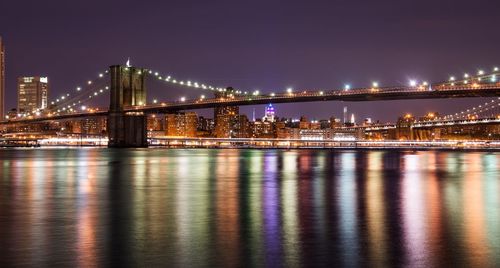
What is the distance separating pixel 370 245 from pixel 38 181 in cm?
1524

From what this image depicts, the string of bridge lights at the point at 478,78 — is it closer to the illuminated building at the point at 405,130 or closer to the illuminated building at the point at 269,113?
the illuminated building at the point at 405,130

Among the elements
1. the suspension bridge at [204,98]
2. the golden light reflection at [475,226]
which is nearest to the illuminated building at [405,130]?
the suspension bridge at [204,98]

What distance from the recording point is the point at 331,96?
217 feet

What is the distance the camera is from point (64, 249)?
8.73 metres

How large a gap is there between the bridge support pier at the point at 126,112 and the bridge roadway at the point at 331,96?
43.3 inches

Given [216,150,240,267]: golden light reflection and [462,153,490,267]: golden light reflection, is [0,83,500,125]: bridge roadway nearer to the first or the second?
[462,153,490,267]: golden light reflection

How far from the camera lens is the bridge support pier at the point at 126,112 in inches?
2918

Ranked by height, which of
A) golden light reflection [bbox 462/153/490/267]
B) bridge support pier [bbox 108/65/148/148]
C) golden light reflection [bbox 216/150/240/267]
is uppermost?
bridge support pier [bbox 108/65/148/148]

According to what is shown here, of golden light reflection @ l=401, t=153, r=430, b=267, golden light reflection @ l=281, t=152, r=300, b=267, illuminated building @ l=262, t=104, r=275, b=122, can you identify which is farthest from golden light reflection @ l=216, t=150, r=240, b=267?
illuminated building @ l=262, t=104, r=275, b=122

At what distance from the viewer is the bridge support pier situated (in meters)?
74.1

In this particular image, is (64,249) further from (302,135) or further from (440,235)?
(302,135)

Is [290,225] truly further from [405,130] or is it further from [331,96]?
[405,130]

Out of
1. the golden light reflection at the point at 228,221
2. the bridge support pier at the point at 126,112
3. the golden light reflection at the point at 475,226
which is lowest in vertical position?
the golden light reflection at the point at 475,226

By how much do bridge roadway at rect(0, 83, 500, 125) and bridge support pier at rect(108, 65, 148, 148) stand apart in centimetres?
110
